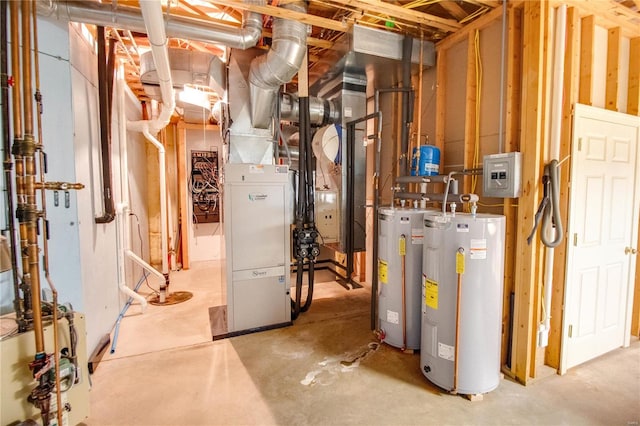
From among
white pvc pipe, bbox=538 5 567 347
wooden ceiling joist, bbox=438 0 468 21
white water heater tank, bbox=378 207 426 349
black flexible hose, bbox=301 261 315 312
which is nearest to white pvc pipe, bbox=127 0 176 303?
black flexible hose, bbox=301 261 315 312

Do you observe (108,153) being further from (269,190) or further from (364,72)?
(364,72)

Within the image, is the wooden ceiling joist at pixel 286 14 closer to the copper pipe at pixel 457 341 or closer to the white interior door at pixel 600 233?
the white interior door at pixel 600 233

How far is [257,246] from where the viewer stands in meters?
3.25

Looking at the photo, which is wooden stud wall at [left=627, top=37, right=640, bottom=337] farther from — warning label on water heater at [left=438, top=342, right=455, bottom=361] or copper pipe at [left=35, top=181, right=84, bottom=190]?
copper pipe at [left=35, top=181, right=84, bottom=190]

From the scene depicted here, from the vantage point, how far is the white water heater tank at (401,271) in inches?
108

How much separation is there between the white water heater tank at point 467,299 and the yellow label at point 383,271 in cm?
61

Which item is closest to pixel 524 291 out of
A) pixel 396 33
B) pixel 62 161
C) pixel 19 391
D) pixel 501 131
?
pixel 501 131

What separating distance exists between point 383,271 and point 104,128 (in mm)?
2935

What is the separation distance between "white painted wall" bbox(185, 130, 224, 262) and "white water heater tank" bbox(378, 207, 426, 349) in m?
3.94

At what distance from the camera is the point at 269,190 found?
10.7 ft

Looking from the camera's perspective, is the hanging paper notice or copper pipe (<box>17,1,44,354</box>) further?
the hanging paper notice

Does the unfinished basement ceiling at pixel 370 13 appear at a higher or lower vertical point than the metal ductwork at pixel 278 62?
higher

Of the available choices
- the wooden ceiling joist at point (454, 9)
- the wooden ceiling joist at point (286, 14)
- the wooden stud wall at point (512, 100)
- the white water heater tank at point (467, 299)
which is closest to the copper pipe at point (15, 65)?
the wooden ceiling joist at point (286, 14)

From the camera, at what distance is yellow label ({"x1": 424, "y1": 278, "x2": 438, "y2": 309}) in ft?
7.51
